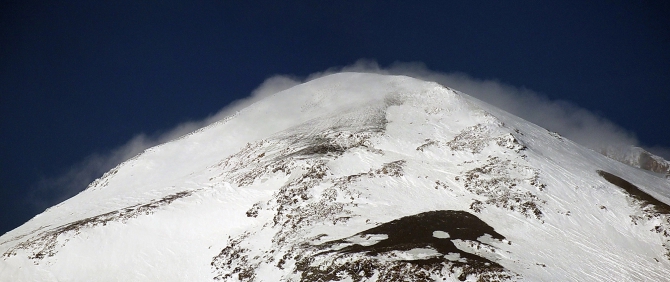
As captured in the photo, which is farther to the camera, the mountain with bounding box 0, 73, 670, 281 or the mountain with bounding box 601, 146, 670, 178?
the mountain with bounding box 601, 146, 670, 178

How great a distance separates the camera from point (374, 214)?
105 feet

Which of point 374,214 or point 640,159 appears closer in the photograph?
point 374,214

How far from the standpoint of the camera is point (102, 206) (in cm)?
4316

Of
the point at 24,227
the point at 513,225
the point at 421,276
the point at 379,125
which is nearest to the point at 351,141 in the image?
the point at 379,125

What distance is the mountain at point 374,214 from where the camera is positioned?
25.4 m

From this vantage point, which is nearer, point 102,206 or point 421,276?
point 421,276

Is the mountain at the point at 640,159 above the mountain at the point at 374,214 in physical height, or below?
below

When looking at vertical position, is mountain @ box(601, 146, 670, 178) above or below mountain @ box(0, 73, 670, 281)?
below

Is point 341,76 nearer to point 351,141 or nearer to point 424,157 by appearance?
point 351,141

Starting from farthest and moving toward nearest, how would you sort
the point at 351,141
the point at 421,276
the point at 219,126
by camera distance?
the point at 219,126
the point at 351,141
the point at 421,276

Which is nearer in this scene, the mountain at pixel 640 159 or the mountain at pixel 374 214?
the mountain at pixel 374 214

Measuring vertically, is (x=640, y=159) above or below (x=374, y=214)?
below

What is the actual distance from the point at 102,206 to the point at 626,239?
47.4 metres

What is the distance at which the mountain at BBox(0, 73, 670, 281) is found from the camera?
2538cm
